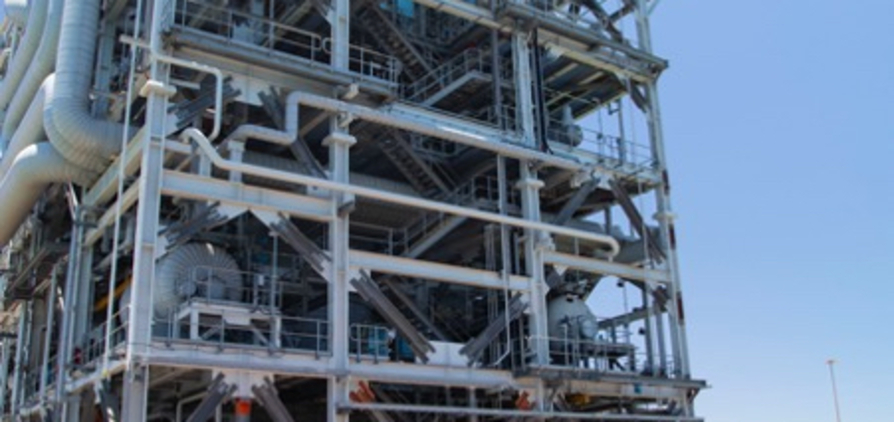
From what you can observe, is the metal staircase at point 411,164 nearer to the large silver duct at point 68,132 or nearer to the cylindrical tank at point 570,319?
the cylindrical tank at point 570,319

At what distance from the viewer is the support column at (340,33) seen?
25.8 meters

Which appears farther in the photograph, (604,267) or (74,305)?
(604,267)

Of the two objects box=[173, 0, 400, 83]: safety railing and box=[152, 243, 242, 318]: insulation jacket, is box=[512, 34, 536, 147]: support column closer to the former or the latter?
box=[173, 0, 400, 83]: safety railing

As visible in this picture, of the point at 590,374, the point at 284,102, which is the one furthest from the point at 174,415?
the point at 590,374

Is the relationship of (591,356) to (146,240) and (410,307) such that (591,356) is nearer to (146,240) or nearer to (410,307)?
(410,307)

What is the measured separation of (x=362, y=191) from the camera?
76.7 feet

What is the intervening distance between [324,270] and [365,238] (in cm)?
578

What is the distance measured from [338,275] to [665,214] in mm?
13517

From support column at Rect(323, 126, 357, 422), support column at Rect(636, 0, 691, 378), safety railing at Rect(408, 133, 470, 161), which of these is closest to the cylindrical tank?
support column at Rect(636, 0, 691, 378)

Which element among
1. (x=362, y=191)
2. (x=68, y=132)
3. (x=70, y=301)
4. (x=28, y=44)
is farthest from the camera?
(x=28, y=44)

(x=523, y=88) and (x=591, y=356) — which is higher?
(x=523, y=88)

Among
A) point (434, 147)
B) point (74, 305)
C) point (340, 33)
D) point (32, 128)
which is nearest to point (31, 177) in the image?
point (32, 128)

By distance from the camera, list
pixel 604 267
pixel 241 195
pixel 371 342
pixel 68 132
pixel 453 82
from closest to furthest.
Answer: pixel 241 195
pixel 68 132
pixel 371 342
pixel 604 267
pixel 453 82

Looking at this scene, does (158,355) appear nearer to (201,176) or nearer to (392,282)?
(201,176)
